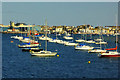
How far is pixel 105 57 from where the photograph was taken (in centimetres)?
6256

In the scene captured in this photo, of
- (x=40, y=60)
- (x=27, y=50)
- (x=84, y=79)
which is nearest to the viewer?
(x=84, y=79)

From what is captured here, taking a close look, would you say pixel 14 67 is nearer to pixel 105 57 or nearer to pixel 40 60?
pixel 40 60

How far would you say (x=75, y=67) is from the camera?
51250mm

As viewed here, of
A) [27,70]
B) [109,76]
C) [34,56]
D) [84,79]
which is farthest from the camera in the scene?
Result: [34,56]

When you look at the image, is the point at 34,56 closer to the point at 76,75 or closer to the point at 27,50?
the point at 27,50

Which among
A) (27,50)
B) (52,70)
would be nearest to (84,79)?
(52,70)

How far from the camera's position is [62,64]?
54688mm

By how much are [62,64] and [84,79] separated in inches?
639

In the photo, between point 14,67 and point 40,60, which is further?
point 40,60

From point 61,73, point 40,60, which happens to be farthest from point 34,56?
point 61,73

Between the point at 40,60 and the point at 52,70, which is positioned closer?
the point at 52,70

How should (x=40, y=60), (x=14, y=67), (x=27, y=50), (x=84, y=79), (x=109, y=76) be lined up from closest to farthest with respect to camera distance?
(x=84, y=79) < (x=109, y=76) < (x=14, y=67) < (x=40, y=60) < (x=27, y=50)

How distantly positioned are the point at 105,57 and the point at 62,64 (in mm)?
10954

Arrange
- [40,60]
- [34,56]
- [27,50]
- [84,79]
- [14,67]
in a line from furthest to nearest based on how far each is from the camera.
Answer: [27,50] → [34,56] → [40,60] → [14,67] → [84,79]
